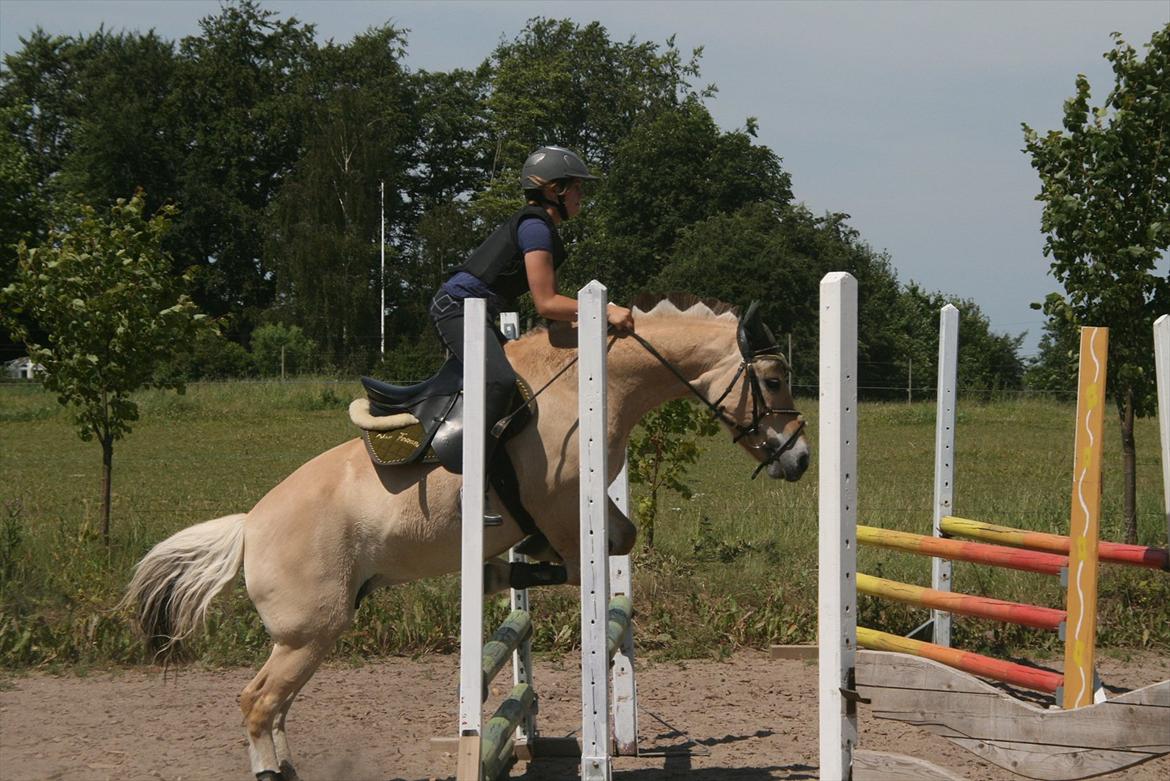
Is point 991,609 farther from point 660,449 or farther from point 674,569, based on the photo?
point 660,449

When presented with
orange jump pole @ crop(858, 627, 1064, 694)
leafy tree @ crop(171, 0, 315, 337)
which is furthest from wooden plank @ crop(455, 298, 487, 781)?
leafy tree @ crop(171, 0, 315, 337)

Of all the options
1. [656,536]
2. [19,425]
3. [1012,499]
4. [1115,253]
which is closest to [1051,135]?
[1115,253]

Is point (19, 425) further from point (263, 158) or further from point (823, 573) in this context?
point (263, 158)

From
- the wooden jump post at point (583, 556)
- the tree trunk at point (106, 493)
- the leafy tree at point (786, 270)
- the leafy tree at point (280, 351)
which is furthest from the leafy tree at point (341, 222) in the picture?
the wooden jump post at point (583, 556)

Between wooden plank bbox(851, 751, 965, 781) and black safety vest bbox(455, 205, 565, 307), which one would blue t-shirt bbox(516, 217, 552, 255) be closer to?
black safety vest bbox(455, 205, 565, 307)

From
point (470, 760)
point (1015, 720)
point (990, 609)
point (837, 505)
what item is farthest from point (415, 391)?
point (990, 609)

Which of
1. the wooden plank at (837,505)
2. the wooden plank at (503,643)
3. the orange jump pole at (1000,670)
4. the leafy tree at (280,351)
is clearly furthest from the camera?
the leafy tree at (280,351)

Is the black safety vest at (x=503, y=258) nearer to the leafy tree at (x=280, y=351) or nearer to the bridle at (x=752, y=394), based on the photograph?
the bridle at (x=752, y=394)

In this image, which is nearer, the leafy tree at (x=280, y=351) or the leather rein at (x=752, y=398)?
the leather rein at (x=752, y=398)

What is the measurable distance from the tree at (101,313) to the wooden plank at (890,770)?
22.3ft

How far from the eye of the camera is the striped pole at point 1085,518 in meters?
3.83

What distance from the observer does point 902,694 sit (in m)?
3.48

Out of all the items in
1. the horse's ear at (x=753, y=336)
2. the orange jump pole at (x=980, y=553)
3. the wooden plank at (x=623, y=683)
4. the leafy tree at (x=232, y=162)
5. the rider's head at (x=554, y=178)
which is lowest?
the wooden plank at (x=623, y=683)

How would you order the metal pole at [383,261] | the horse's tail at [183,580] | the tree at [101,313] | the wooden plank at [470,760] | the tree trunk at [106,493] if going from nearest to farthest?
the wooden plank at [470,760] → the horse's tail at [183,580] → the tree at [101,313] → the tree trunk at [106,493] → the metal pole at [383,261]
